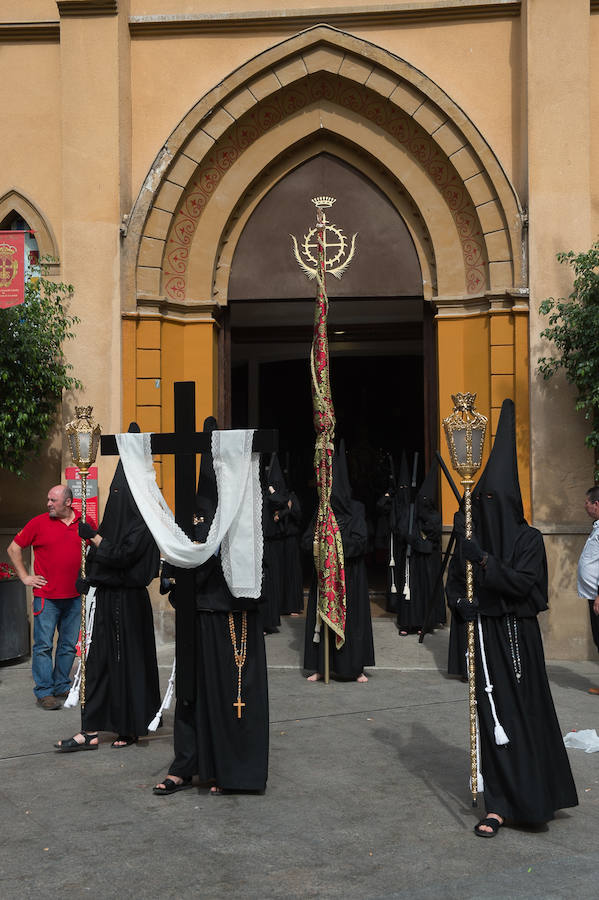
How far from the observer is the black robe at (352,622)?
9.17m

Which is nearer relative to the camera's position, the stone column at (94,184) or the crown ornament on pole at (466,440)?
the crown ornament on pole at (466,440)

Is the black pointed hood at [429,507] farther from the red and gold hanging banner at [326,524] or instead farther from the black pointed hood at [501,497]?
the black pointed hood at [501,497]

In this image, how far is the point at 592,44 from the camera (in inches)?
426

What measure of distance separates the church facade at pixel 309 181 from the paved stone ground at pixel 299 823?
13.1 ft

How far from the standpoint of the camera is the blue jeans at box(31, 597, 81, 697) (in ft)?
27.2

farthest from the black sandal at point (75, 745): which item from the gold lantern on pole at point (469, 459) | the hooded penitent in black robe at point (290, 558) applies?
the hooded penitent in black robe at point (290, 558)

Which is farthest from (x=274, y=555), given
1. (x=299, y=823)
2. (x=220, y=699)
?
(x=299, y=823)

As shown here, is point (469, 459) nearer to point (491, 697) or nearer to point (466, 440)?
point (466, 440)

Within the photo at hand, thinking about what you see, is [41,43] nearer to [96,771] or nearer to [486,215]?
[486,215]

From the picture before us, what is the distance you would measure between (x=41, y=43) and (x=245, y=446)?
7.79 m

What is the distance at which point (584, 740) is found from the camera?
7.00m

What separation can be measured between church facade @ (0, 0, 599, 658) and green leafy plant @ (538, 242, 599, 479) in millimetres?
270

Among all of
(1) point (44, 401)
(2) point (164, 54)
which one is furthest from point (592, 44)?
(1) point (44, 401)

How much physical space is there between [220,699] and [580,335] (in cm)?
571
